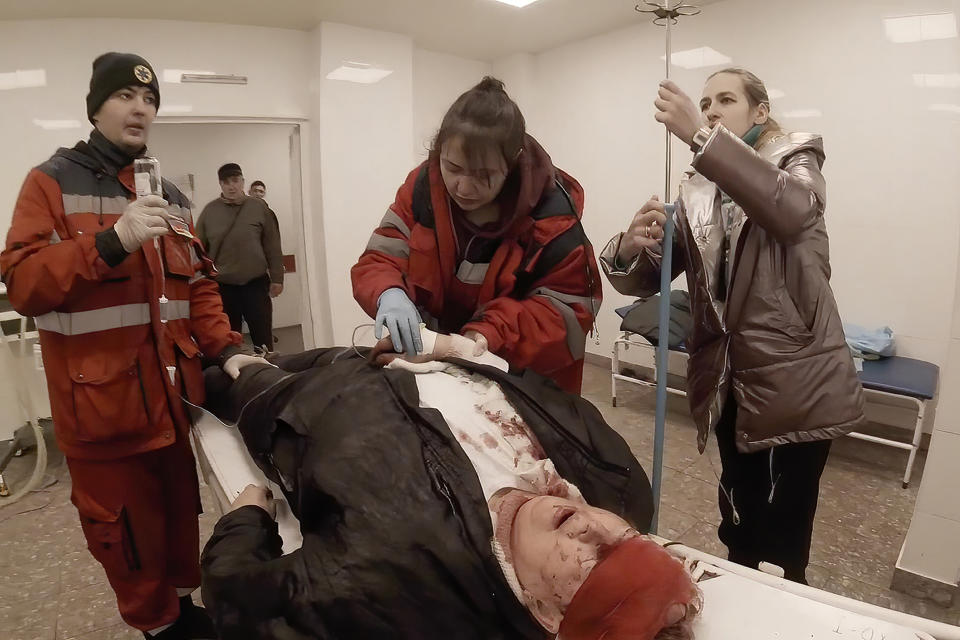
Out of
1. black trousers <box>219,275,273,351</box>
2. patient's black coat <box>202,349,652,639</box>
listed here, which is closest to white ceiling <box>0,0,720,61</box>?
black trousers <box>219,275,273,351</box>

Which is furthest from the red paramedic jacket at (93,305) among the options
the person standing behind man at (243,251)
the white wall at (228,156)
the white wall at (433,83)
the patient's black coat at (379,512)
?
the white wall at (228,156)

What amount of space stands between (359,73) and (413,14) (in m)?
0.54

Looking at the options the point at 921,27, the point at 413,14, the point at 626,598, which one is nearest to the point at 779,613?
the point at 626,598

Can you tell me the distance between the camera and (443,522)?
0.83 m

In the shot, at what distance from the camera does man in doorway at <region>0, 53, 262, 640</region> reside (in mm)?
1171

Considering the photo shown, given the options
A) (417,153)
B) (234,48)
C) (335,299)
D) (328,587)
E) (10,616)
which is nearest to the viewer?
(328,587)

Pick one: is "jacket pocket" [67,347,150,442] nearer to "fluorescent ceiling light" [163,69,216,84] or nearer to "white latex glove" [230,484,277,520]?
"white latex glove" [230,484,277,520]

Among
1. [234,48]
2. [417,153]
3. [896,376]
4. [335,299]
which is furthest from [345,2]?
[896,376]

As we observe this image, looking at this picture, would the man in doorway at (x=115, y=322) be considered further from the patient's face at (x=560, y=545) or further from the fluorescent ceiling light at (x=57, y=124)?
the fluorescent ceiling light at (x=57, y=124)

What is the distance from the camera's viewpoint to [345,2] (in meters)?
3.19

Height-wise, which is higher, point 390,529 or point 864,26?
point 864,26

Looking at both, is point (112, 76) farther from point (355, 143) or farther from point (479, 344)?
point (355, 143)

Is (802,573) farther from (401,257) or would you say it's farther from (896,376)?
(896,376)

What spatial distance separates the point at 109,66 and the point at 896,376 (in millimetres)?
3090
